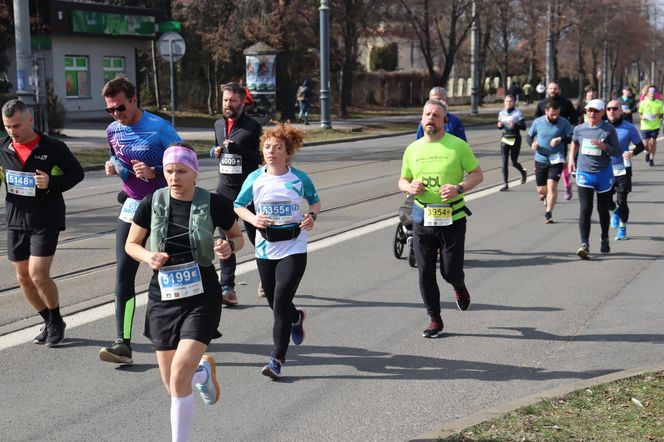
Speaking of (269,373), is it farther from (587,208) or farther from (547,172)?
(547,172)

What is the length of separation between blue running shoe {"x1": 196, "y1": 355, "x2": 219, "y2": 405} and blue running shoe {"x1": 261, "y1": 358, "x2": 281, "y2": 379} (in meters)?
1.05

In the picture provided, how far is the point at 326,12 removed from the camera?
108 feet

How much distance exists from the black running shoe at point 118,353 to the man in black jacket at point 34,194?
2.52 ft

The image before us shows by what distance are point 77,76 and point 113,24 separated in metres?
2.55

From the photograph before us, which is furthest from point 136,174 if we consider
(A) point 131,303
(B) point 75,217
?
(B) point 75,217

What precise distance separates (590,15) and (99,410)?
205 ft

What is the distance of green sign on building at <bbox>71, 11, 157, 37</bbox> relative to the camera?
38031mm

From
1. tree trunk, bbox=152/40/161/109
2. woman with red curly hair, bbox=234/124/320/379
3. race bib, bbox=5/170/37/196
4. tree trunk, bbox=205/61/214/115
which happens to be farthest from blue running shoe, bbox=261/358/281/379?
tree trunk, bbox=152/40/161/109

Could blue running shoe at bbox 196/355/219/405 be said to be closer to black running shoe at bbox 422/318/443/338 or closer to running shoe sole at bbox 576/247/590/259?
black running shoe at bbox 422/318/443/338

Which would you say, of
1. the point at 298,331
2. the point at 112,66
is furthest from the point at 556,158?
the point at 112,66

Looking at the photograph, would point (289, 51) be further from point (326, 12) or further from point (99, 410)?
point (99, 410)

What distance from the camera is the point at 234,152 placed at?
8328 mm

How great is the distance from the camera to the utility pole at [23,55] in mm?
20922

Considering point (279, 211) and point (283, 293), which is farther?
point (279, 211)
